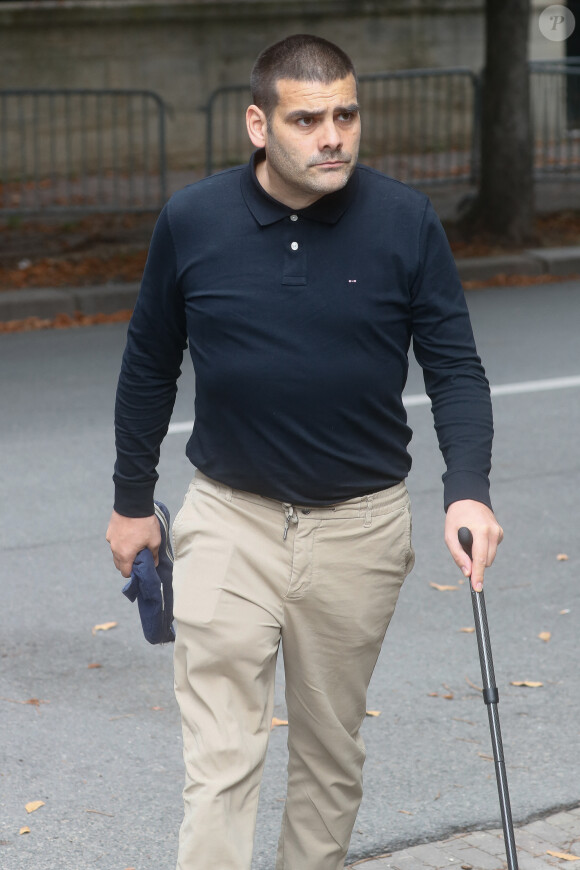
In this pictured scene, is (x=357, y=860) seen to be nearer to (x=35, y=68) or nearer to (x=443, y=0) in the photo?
(x=35, y=68)

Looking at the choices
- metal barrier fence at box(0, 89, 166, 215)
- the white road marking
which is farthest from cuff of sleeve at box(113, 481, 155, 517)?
metal barrier fence at box(0, 89, 166, 215)

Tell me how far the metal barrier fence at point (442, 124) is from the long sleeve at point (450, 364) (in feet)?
39.8

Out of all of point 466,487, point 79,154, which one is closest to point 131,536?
point 466,487

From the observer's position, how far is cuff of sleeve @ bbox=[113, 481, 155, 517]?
3256mm

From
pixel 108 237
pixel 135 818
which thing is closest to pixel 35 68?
pixel 108 237

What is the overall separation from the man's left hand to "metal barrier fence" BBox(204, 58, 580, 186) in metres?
12.4

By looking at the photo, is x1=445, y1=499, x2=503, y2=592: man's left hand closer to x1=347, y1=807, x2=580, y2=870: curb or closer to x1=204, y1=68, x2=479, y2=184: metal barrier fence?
x1=347, y1=807, x2=580, y2=870: curb

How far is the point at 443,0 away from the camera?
64.6ft

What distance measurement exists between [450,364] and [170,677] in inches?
85.3

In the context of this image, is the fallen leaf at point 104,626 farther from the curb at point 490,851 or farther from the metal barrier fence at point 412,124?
the metal barrier fence at point 412,124

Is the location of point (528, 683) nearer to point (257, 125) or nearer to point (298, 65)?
point (257, 125)

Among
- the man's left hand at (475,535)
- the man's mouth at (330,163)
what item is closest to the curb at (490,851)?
the man's left hand at (475,535)

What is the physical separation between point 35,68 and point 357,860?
15342 mm

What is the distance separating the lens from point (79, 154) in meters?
17.3
